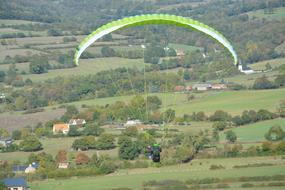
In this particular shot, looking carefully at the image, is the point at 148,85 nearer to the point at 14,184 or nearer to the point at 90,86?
the point at 90,86

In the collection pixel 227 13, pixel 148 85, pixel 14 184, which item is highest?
pixel 227 13

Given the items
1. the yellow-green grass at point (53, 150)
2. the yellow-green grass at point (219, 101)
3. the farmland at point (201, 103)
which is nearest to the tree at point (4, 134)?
the farmland at point (201, 103)

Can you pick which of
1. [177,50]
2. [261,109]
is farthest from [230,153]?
[177,50]

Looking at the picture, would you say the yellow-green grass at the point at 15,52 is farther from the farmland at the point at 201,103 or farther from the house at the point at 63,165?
the house at the point at 63,165

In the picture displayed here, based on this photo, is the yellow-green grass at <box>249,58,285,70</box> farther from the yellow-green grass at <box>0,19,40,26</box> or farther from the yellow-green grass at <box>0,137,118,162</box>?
the yellow-green grass at <box>0,19,40,26</box>

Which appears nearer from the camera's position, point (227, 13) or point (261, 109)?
point (261, 109)

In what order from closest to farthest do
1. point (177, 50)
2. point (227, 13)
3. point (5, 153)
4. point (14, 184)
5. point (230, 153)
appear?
point (14, 184)
point (230, 153)
point (5, 153)
point (177, 50)
point (227, 13)

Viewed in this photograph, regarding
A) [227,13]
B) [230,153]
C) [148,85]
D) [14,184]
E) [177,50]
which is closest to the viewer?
[14,184]

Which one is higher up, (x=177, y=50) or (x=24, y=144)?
(x=177, y=50)
